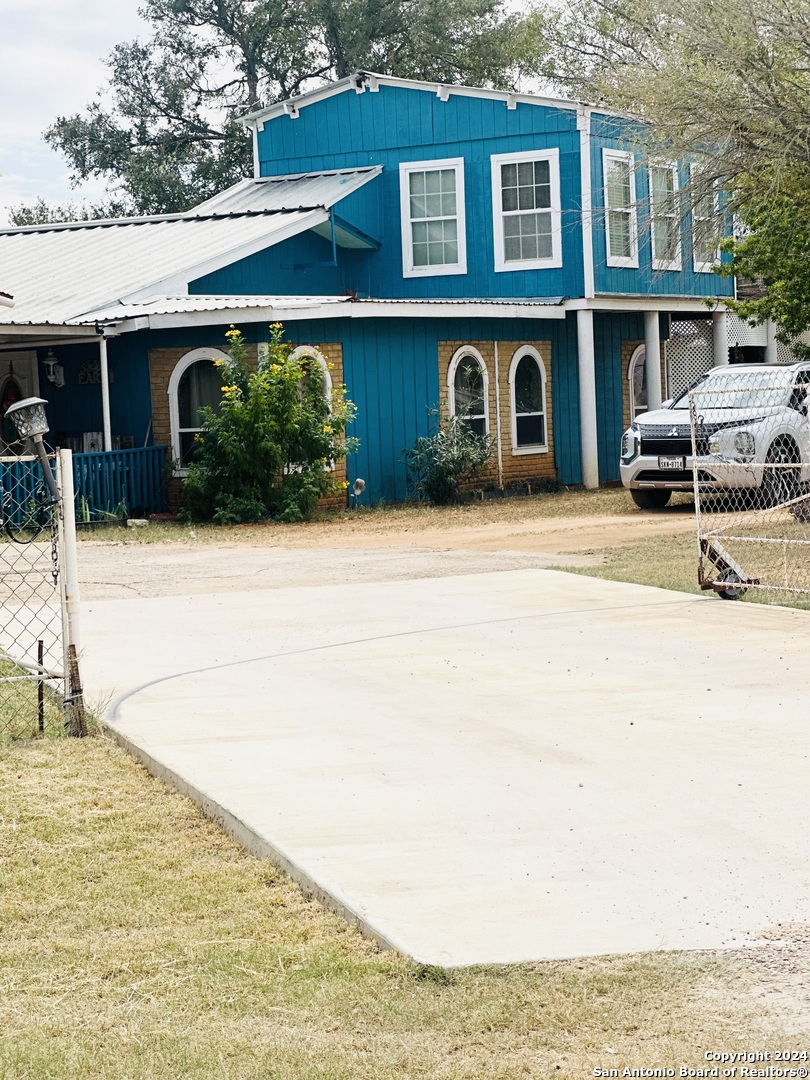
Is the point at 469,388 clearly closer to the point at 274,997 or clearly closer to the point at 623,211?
the point at 623,211

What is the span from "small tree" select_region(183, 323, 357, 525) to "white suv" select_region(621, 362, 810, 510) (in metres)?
4.26

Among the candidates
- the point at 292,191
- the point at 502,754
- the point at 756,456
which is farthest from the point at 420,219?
the point at 502,754

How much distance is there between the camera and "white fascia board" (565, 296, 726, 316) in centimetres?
2520

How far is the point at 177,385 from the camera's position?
Result: 22.3 m

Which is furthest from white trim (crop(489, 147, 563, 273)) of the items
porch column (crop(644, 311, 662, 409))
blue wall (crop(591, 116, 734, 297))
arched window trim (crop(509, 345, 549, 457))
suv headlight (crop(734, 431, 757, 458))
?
suv headlight (crop(734, 431, 757, 458))

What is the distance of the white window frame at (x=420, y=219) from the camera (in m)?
25.9

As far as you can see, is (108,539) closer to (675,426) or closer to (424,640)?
(675,426)

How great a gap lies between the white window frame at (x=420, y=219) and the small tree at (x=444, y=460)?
4014 mm

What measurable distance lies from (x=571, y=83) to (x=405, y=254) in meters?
7.77

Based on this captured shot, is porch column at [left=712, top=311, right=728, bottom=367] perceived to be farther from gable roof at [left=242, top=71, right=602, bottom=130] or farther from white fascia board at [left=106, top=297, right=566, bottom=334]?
white fascia board at [left=106, top=297, right=566, bottom=334]

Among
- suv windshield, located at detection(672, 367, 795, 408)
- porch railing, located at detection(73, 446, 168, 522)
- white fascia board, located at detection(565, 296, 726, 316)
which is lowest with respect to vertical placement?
porch railing, located at detection(73, 446, 168, 522)

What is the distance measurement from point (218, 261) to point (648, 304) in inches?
323

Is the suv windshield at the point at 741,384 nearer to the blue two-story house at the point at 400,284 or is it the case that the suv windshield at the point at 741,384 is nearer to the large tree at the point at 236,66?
the blue two-story house at the point at 400,284

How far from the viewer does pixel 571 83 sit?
31.8 metres
